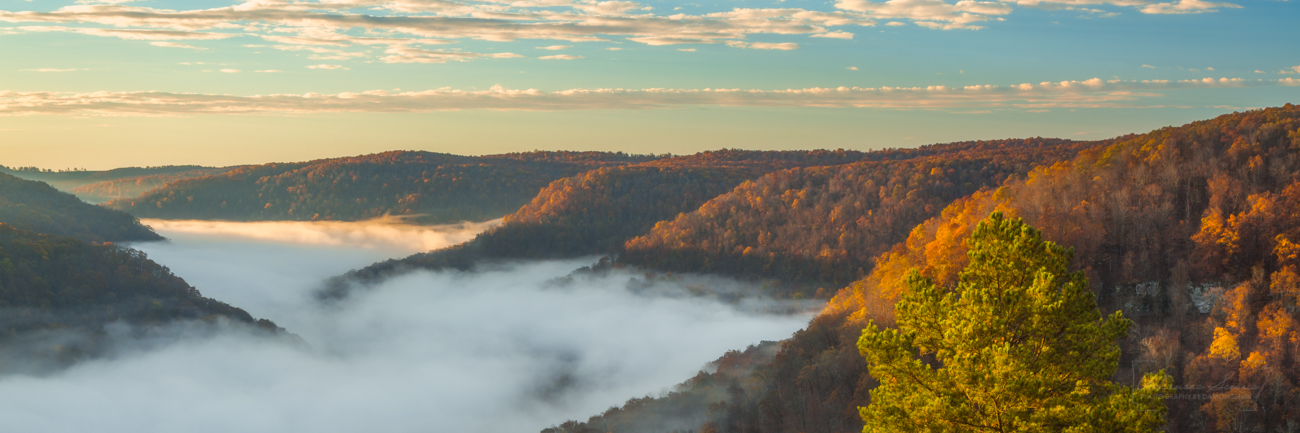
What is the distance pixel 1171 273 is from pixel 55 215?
539 ft

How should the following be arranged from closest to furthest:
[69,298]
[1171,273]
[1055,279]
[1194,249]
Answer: [1055,279]
[1171,273]
[1194,249]
[69,298]

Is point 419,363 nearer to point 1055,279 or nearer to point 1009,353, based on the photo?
point 1009,353

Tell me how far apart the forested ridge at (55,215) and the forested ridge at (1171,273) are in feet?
353

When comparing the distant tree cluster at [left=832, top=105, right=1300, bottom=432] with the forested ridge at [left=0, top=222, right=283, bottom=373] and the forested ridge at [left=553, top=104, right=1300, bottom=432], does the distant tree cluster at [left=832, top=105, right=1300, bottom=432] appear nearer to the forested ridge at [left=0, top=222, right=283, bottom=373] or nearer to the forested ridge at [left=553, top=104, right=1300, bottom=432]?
the forested ridge at [left=553, top=104, right=1300, bottom=432]

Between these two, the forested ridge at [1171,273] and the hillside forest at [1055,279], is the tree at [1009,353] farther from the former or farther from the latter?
the forested ridge at [1171,273]

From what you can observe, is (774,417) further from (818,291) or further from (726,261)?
(726,261)

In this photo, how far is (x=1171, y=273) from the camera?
179 ft

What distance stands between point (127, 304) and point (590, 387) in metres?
63.0

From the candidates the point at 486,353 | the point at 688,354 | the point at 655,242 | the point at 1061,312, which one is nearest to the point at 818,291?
the point at 688,354

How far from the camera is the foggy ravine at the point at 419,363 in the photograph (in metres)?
105

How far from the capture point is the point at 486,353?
157m

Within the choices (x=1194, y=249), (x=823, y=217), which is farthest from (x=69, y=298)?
(x=1194, y=249)

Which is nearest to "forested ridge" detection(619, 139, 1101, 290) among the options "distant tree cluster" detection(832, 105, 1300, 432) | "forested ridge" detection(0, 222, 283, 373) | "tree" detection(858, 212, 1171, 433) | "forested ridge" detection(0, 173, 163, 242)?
"distant tree cluster" detection(832, 105, 1300, 432)

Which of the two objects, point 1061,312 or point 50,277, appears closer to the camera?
point 1061,312
